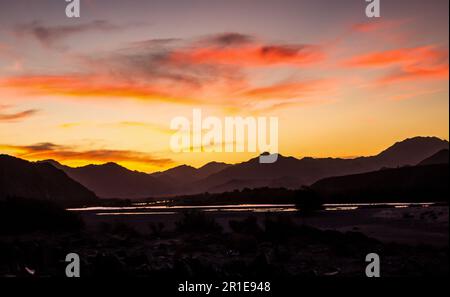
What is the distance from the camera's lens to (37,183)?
124625 millimetres

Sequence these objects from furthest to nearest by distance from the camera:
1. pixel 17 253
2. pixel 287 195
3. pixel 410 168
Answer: pixel 410 168 < pixel 287 195 < pixel 17 253

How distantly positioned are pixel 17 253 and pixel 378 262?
42.5 feet

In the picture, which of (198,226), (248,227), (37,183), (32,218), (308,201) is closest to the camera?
(248,227)

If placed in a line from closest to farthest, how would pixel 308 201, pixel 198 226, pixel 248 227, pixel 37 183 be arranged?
pixel 248 227
pixel 198 226
pixel 308 201
pixel 37 183

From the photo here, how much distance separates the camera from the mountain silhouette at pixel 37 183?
112194 mm

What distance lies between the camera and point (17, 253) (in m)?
20.2

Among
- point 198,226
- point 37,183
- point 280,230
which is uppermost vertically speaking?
point 37,183

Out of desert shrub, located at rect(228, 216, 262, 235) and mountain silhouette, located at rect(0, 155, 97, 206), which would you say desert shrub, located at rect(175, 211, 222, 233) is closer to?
desert shrub, located at rect(228, 216, 262, 235)

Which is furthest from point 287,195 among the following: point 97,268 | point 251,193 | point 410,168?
point 97,268

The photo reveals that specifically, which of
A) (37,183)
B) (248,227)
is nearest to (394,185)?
(248,227)

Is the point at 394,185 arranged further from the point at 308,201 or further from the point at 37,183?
the point at 37,183

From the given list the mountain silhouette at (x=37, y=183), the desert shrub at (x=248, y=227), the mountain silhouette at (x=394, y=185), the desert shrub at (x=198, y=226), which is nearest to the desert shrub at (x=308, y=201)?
the mountain silhouette at (x=394, y=185)

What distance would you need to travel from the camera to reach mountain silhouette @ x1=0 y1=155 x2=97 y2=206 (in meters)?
112
